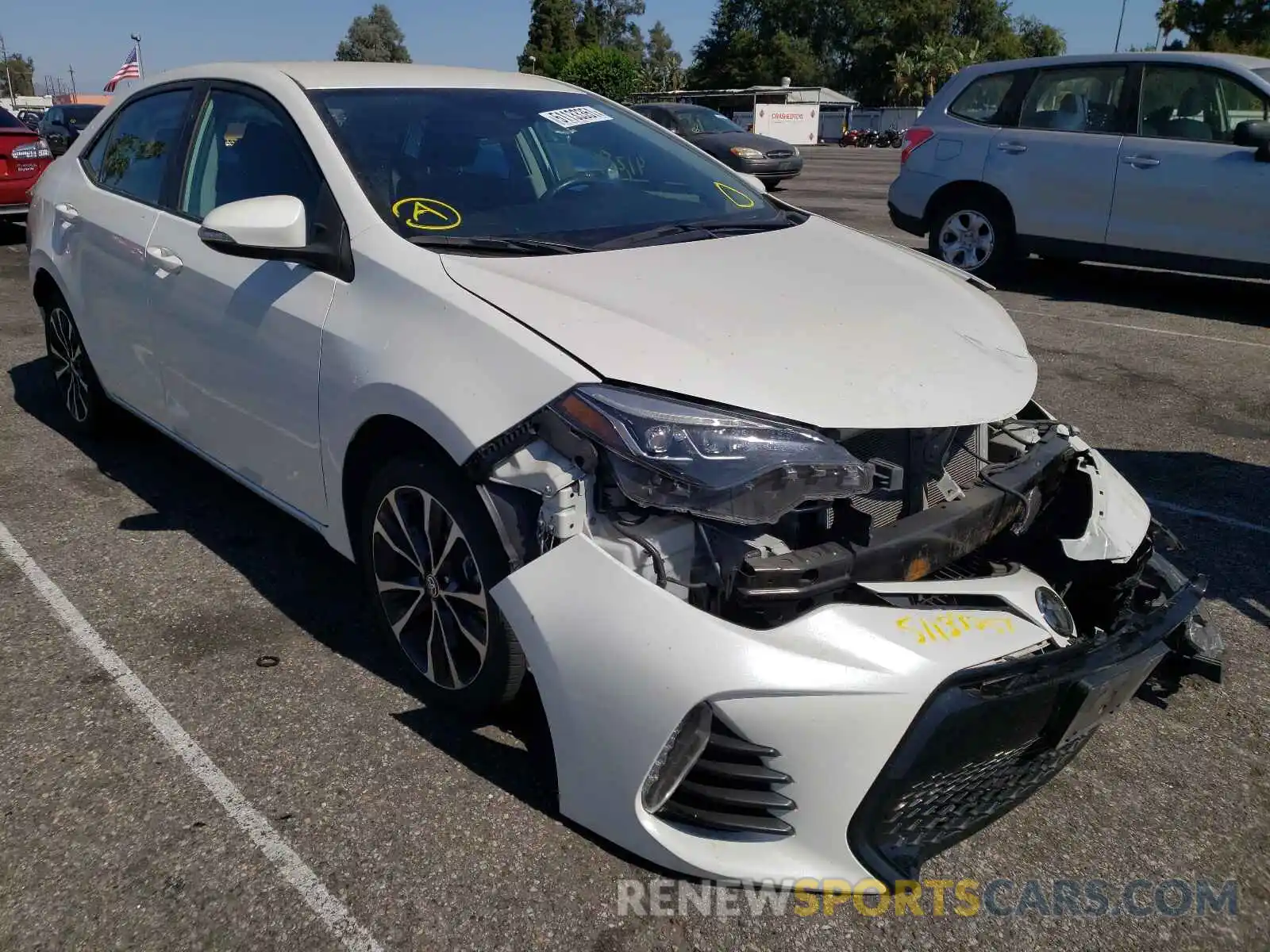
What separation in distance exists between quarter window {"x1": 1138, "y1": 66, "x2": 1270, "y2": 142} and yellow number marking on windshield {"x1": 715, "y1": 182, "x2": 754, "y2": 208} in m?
5.80

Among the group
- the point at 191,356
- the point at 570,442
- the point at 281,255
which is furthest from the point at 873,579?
the point at 191,356

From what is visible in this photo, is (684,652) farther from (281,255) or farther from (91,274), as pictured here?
(91,274)

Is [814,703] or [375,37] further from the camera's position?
[375,37]

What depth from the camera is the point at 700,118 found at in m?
20.0

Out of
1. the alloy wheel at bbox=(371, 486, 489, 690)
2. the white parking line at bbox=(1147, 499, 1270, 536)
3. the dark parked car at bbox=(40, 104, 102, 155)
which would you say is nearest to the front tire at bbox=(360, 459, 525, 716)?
the alloy wheel at bbox=(371, 486, 489, 690)

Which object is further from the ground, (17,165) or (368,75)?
(368,75)

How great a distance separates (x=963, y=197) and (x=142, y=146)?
7.01 metres

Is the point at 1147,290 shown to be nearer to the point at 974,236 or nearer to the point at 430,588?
the point at 974,236

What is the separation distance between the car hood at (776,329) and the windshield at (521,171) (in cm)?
27

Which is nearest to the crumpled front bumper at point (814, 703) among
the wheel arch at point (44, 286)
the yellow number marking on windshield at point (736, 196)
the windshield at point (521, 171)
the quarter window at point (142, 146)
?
the windshield at point (521, 171)

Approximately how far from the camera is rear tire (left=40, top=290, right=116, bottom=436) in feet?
15.4

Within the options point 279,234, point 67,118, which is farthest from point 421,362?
point 67,118

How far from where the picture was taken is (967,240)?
9195 mm

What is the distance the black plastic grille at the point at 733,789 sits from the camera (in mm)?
2066
